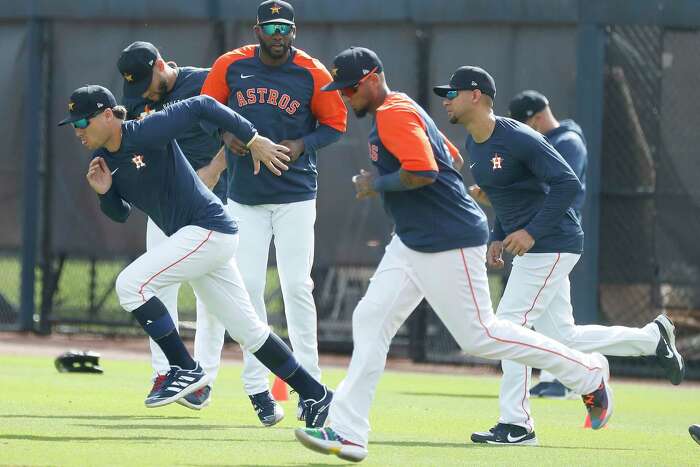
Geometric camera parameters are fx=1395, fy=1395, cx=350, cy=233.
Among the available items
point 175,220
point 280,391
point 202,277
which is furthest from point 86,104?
point 280,391

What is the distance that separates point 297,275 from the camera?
8539 millimetres

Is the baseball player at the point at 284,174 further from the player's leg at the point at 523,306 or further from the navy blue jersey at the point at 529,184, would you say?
the player's leg at the point at 523,306

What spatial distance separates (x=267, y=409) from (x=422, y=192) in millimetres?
2010

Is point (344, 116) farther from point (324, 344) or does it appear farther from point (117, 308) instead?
point (117, 308)

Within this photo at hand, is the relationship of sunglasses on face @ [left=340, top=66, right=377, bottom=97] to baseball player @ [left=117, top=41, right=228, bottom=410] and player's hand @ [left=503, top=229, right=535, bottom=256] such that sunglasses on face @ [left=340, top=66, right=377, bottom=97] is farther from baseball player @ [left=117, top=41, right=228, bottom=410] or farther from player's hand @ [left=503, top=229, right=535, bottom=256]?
baseball player @ [left=117, top=41, right=228, bottom=410]

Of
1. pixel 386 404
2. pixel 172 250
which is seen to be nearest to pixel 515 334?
pixel 172 250

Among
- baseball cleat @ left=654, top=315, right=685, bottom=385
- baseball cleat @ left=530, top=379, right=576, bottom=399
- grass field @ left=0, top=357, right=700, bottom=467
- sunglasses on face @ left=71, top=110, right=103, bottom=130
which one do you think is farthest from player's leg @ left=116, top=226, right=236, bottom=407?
baseball cleat @ left=530, top=379, right=576, bottom=399

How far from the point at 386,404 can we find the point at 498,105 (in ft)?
14.7

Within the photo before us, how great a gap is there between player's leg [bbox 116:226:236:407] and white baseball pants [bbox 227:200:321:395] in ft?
3.16

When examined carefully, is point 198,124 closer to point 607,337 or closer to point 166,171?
point 166,171

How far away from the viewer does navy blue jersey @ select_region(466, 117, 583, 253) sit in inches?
298

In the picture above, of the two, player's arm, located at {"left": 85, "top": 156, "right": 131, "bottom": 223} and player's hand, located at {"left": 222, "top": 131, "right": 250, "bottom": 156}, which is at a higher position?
player's hand, located at {"left": 222, "top": 131, "right": 250, "bottom": 156}

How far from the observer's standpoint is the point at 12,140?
15.0 metres

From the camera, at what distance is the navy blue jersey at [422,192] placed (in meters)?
6.43
